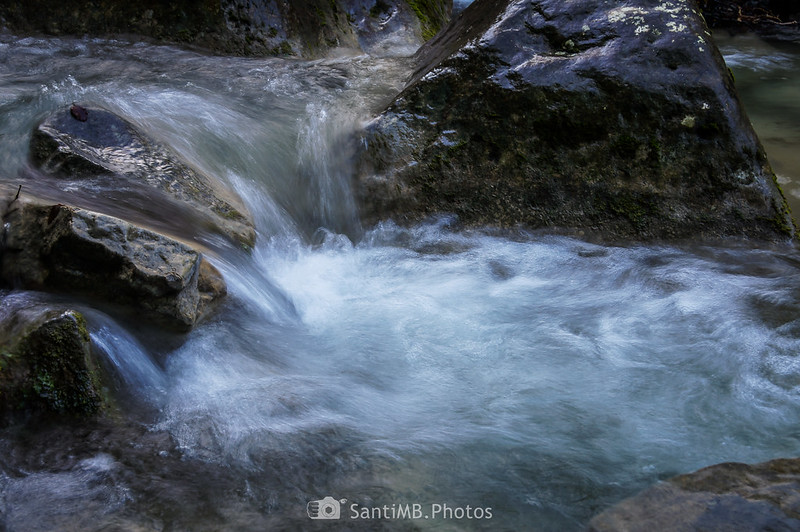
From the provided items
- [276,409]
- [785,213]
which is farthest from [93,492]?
[785,213]

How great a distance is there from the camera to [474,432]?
277 cm

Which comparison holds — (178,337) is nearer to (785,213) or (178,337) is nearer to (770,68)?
(785,213)

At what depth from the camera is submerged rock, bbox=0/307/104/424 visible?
8.09 ft

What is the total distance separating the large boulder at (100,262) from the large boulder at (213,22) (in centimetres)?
377

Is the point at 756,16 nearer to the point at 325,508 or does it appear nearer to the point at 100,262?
the point at 100,262

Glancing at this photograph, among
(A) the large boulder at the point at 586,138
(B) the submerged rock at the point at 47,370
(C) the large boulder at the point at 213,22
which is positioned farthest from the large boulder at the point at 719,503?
(C) the large boulder at the point at 213,22

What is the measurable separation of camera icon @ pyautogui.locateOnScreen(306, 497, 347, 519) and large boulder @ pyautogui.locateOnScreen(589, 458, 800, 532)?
0.80 meters

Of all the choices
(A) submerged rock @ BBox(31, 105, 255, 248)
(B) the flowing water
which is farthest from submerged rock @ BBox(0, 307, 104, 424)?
(A) submerged rock @ BBox(31, 105, 255, 248)

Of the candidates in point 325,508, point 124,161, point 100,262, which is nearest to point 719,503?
point 325,508

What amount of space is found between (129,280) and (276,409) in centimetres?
81

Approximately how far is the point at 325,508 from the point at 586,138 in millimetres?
3109

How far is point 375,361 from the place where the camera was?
3342mm

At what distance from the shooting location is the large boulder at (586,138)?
4.47m

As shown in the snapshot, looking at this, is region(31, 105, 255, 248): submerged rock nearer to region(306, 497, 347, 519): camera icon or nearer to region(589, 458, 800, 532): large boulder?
region(306, 497, 347, 519): camera icon
